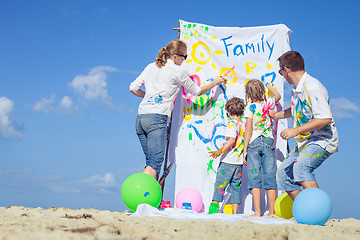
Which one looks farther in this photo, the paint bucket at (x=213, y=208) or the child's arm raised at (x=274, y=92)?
the child's arm raised at (x=274, y=92)

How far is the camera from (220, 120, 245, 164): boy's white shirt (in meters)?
5.50

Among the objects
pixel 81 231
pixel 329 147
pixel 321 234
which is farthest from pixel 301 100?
pixel 81 231

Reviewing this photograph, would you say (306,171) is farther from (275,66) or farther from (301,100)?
(275,66)

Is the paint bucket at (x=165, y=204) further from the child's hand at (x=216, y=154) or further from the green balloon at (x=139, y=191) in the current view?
the child's hand at (x=216, y=154)

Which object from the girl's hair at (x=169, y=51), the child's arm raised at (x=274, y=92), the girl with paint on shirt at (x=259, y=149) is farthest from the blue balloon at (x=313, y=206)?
the girl's hair at (x=169, y=51)

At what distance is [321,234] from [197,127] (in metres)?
2.95

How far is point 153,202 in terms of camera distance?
482 cm

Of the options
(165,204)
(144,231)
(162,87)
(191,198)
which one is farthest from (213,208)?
(144,231)

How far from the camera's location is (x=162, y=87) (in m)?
5.38

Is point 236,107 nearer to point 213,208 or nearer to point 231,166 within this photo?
point 231,166

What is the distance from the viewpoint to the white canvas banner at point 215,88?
232 inches

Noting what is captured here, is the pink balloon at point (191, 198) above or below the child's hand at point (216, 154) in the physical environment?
below

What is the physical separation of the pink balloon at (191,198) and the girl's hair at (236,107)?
1.27 meters

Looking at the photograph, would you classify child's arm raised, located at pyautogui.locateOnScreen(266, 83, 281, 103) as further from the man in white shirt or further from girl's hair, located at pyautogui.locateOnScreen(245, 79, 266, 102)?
the man in white shirt
